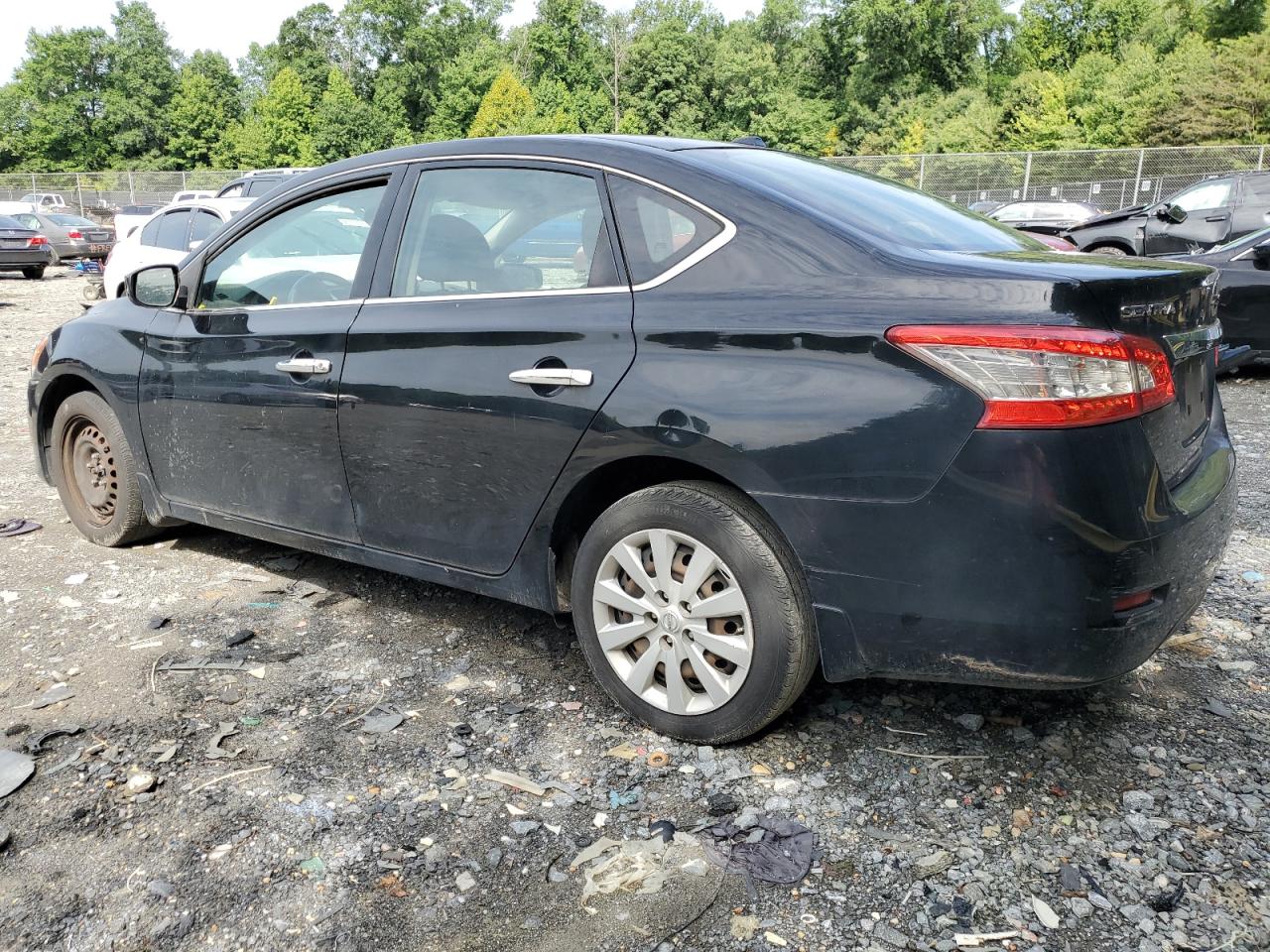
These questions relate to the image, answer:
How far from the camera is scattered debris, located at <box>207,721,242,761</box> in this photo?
10.1 feet

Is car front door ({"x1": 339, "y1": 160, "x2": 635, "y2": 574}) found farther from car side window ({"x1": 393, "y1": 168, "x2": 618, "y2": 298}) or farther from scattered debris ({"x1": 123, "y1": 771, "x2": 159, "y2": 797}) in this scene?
scattered debris ({"x1": 123, "y1": 771, "x2": 159, "y2": 797})

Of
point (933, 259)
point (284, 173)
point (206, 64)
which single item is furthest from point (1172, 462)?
point (206, 64)

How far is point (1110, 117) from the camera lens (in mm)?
42500

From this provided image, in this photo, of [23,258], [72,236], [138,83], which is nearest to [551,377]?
[23,258]

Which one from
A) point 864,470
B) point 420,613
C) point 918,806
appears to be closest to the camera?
point 864,470

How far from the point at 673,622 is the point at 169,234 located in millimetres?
11741

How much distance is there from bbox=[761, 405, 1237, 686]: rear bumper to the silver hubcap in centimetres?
27

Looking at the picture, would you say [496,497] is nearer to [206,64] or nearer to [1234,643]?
[1234,643]

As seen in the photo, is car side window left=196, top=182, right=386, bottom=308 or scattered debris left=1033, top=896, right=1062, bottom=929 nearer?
scattered debris left=1033, top=896, right=1062, bottom=929

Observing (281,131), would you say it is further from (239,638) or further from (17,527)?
(239,638)

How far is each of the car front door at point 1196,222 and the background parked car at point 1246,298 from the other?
4944 millimetres

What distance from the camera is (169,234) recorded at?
41.8ft

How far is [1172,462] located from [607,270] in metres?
1.57

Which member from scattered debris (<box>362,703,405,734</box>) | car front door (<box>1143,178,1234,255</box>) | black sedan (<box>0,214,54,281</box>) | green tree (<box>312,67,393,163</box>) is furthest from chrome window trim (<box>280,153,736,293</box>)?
green tree (<box>312,67,393,163</box>)
